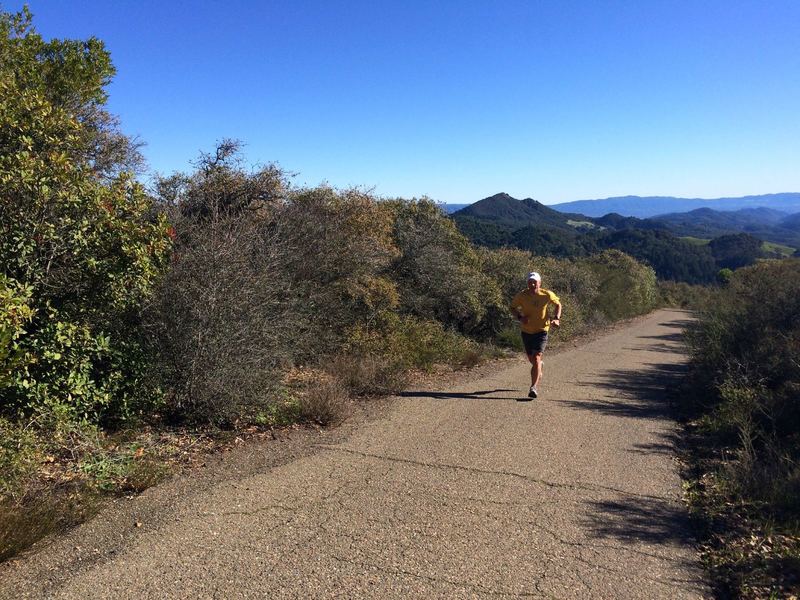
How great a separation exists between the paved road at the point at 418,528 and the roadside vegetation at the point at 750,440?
261 millimetres

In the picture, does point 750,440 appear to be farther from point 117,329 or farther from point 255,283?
point 117,329

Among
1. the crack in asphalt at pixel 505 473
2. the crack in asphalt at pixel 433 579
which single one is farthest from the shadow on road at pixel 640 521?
the crack in asphalt at pixel 433 579

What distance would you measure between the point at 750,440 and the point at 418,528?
11.7ft

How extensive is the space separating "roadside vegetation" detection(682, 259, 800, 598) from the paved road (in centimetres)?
26

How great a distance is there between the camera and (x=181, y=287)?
220 inches

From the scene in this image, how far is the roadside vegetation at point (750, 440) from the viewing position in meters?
3.56

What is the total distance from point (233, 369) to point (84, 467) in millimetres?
1675

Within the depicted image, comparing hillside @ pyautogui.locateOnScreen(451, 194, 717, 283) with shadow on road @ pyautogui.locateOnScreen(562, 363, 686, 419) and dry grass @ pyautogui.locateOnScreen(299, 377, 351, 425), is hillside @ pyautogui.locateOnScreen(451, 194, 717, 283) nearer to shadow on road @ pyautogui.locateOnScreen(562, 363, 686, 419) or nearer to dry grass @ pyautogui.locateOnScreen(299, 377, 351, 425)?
shadow on road @ pyautogui.locateOnScreen(562, 363, 686, 419)

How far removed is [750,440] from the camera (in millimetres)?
5281

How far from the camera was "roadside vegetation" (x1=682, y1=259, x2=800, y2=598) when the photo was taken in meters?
3.56

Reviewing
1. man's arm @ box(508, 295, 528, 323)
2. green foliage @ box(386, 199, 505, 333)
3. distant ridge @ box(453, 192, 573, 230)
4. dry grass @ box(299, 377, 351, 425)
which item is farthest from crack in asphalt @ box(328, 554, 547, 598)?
distant ridge @ box(453, 192, 573, 230)

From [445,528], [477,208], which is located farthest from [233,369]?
[477,208]

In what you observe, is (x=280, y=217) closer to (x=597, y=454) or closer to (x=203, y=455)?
(x=203, y=455)

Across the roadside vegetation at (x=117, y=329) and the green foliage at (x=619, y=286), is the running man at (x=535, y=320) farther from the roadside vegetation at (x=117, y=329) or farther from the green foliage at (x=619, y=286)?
the green foliage at (x=619, y=286)
